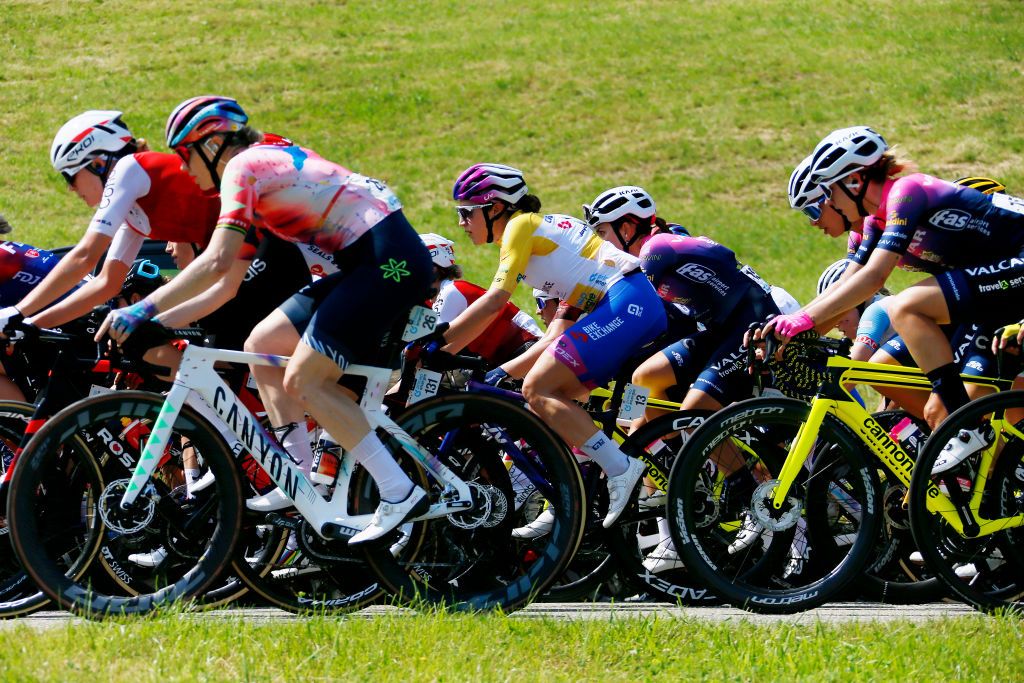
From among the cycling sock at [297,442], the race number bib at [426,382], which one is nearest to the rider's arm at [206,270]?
the cycling sock at [297,442]

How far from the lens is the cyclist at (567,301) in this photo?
248 inches

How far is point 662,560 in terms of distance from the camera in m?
6.27

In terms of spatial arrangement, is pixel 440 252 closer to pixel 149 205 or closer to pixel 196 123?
pixel 149 205

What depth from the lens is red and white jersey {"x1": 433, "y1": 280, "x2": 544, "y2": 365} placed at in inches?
316

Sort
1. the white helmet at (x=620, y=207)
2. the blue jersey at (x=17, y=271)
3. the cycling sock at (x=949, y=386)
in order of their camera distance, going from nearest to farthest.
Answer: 1. the cycling sock at (x=949, y=386)
2. the blue jersey at (x=17, y=271)
3. the white helmet at (x=620, y=207)

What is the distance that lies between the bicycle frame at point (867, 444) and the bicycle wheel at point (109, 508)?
8.07ft

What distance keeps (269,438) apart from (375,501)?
20.7 inches

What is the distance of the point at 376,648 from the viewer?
4777 millimetres

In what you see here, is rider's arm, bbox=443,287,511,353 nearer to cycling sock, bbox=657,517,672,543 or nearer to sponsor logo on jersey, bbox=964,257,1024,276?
cycling sock, bbox=657,517,672,543

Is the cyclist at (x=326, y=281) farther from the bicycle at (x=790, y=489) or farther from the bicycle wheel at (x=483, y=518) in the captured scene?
the bicycle at (x=790, y=489)

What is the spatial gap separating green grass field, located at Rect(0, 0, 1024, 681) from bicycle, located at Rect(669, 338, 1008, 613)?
14.5m

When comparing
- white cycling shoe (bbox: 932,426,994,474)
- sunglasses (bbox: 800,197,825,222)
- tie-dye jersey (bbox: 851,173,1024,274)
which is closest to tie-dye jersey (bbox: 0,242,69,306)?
sunglasses (bbox: 800,197,825,222)

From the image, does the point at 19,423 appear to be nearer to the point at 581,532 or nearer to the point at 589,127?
the point at 581,532

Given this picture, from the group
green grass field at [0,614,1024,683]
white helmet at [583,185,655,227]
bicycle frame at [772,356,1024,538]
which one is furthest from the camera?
white helmet at [583,185,655,227]
